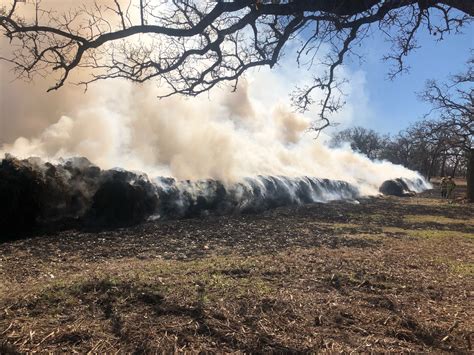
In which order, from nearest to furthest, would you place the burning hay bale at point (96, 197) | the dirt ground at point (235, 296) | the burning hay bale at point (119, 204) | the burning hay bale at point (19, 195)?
the dirt ground at point (235, 296) < the burning hay bale at point (19, 195) < the burning hay bale at point (96, 197) < the burning hay bale at point (119, 204)

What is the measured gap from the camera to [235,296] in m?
5.20

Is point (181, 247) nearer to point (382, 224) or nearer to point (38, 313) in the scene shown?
point (38, 313)

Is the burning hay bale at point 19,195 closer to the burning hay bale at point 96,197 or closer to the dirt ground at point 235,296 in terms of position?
the burning hay bale at point 96,197

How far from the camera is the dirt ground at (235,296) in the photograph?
411 centimetres

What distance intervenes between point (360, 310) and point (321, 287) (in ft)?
2.96

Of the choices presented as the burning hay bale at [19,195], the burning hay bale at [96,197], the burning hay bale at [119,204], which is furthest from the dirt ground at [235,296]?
the burning hay bale at [119,204]

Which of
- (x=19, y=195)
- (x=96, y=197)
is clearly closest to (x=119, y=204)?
(x=96, y=197)

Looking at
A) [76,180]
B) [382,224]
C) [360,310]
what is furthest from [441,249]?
[76,180]

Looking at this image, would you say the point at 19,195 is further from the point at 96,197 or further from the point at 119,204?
the point at 119,204

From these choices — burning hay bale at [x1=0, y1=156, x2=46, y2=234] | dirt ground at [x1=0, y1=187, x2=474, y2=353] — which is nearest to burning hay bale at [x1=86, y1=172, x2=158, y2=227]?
burning hay bale at [x1=0, y1=156, x2=46, y2=234]

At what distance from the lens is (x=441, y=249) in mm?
9883

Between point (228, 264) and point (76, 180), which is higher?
point (76, 180)

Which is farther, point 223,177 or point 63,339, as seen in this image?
point 223,177

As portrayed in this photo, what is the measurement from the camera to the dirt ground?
13.5 feet
